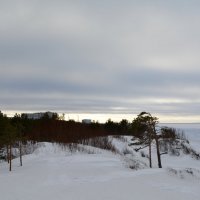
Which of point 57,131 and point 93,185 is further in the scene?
point 57,131

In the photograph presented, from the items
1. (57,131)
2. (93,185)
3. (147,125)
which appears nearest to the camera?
(93,185)

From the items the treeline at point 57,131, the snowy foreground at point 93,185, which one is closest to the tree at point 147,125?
the treeline at point 57,131

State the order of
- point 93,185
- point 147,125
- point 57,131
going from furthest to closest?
point 57,131 → point 147,125 → point 93,185

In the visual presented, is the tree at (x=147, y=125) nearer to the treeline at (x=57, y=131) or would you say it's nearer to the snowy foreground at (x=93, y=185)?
the treeline at (x=57, y=131)

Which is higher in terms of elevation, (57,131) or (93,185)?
(57,131)

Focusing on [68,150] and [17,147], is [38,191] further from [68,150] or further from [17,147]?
[17,147]

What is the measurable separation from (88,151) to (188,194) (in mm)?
32231

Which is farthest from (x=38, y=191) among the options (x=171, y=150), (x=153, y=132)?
(x=171, y=150)

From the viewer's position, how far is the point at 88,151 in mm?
49125

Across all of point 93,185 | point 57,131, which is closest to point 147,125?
point 93,185

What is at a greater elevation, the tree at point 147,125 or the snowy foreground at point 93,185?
the tree at point 147,125

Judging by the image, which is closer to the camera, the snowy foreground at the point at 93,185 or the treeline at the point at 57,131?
the snowy foreground at the point at 93,185

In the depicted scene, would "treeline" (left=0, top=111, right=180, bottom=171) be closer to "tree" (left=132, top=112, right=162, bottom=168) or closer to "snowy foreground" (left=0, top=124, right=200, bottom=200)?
"tree" (left=132, top=112, right=162, bottom=168)

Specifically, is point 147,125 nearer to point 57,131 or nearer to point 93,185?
point 93,185
